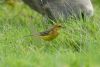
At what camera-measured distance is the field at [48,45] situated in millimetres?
4512

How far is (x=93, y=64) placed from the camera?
4.40 metres

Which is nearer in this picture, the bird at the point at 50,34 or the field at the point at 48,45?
the field at the point at 48,45

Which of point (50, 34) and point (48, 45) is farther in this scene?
point (48, 45)

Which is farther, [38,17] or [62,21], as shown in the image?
[38,17]

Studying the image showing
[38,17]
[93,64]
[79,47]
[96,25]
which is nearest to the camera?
[93,64]

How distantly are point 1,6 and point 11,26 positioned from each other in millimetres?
1601

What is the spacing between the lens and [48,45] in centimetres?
558

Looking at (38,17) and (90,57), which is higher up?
(38,17)

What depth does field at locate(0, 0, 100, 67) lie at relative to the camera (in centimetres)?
451

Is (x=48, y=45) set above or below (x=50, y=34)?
below

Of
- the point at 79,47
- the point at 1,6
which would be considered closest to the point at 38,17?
the point at 1,6

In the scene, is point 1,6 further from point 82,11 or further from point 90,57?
point 90,57

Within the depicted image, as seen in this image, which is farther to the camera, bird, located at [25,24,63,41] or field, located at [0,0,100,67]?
bird, located at [25,24,63,41]

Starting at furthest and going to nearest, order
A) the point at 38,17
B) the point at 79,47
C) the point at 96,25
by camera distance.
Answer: the point at 38,17, the point at 96,25, the point at 79,47
